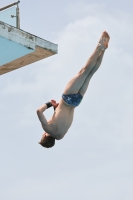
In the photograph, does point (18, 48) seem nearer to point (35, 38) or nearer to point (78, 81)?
point (35, 38)

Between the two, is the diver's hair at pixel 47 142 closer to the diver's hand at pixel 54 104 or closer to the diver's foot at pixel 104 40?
the diver's hand at pixel 54 104

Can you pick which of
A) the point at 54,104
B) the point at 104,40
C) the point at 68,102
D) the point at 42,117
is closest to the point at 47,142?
the point at 42,117

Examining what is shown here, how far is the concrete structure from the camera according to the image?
538 inches

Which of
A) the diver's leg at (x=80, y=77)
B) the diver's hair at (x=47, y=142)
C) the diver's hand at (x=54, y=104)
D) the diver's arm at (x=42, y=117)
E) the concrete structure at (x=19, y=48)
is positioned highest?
the concrete structure at (x=19, y=48)

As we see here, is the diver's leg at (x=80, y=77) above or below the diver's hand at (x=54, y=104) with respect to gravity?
above

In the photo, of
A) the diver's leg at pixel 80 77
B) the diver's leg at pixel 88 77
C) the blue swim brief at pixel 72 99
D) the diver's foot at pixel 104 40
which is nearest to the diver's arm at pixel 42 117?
the blue swim brief at pixel 72 99

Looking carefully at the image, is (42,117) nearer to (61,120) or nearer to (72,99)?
(61,120)

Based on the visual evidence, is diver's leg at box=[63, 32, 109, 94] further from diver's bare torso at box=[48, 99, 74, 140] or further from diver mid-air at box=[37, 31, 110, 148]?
diver's bare torso at box=[48, 99, 74, 140]

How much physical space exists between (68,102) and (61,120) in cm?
34

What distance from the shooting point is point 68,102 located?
10.1 metres

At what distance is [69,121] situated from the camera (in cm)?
1027

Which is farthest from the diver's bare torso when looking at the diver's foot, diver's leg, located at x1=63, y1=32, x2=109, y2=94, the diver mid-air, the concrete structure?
the concrete structure

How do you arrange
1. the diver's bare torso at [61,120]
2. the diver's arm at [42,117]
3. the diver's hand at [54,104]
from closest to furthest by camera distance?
the diver's arm at [42,117]
the diver's bare torso at [61,120]
the diver's hand at [54,104]

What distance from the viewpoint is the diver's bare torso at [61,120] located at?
10070mm
